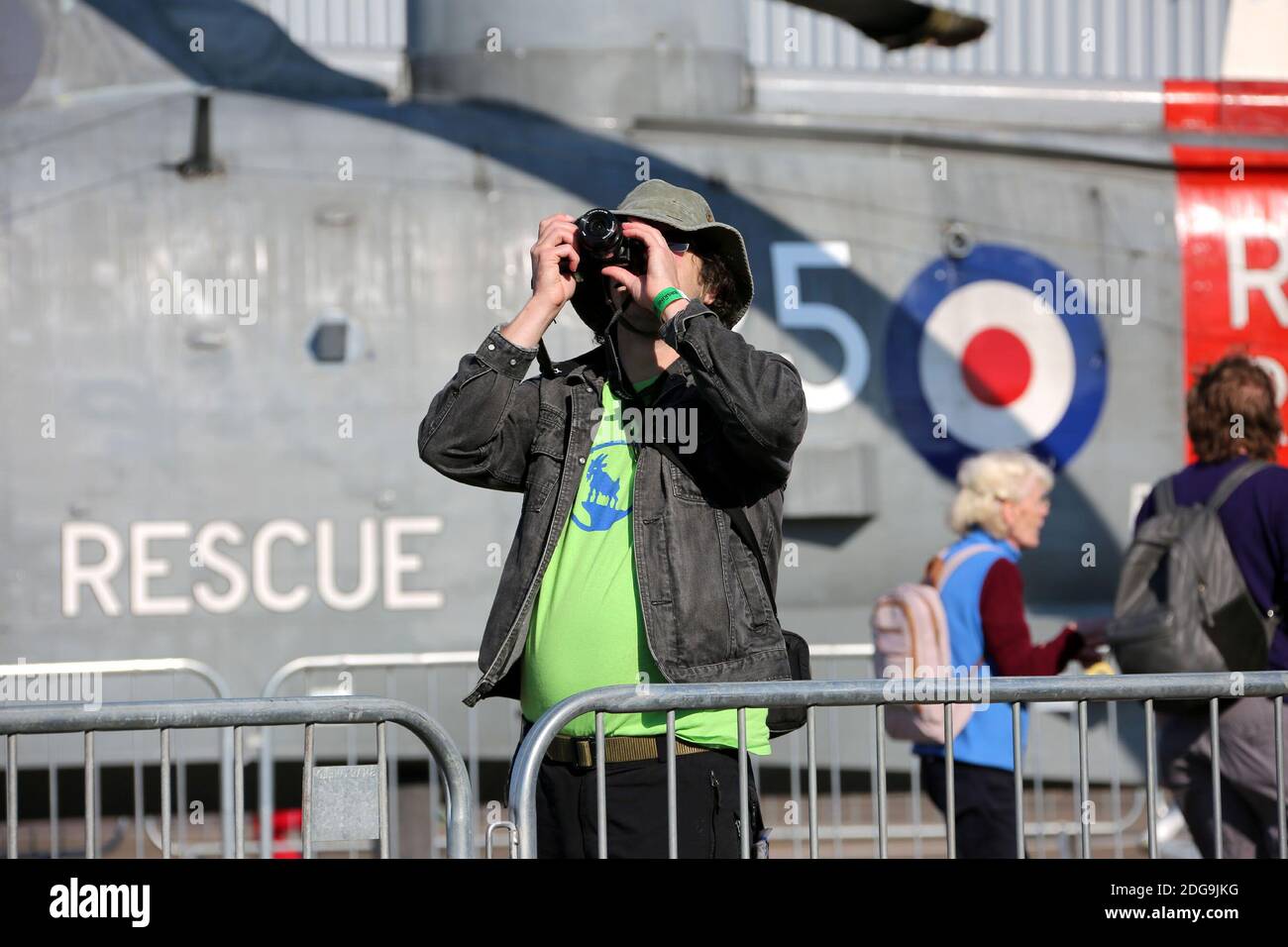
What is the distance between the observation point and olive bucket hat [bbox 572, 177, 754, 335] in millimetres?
2957

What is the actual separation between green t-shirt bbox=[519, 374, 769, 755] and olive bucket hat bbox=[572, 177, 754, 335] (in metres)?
0.42

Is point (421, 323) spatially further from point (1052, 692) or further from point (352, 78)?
point (1052, 692)

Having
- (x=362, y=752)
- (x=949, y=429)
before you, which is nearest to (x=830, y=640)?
(x=949, y=429)

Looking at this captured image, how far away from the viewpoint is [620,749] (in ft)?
9.29

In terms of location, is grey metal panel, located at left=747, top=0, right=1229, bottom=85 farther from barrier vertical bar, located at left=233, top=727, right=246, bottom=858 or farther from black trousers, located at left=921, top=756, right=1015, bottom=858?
barrier vertical bar, located at left=233, top=727, right=246, bottom=858

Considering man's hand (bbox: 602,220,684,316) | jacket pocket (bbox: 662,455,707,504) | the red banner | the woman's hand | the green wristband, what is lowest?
the woman's hand

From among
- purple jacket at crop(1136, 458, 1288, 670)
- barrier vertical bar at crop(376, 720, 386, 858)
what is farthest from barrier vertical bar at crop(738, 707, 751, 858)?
purple jacket at crop(1136, 458, 1288, 670)

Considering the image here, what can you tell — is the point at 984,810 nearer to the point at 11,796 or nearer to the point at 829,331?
the point at 829,331

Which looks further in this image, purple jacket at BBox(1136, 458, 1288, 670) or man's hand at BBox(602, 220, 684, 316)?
purple jacket at BBox(1136, 458, 1288, 670)

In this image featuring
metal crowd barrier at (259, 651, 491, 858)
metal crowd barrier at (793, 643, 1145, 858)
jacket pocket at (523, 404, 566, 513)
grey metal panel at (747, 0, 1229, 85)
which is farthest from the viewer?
grey metal panel at (747, 0, 1229, 85)

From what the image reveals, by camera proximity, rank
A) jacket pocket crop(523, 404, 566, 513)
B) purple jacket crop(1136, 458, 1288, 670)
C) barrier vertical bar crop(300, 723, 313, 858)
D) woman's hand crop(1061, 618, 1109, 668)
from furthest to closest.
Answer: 1. woman's hand crop(1061, 618, 1109, 668)
2. purple jacket crop(1136, 458, 1288, 670)
3. jacket pocket crop(523, 404, 566, 513)
4. barrier vertical bar crop(300, 723, 313, 858)

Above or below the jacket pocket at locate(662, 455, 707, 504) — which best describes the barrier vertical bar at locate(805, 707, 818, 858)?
below

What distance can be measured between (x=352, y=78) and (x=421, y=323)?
1.23m

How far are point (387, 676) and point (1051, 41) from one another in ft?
16.6
